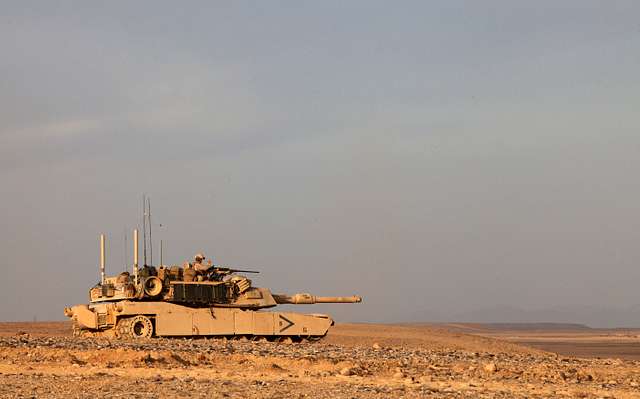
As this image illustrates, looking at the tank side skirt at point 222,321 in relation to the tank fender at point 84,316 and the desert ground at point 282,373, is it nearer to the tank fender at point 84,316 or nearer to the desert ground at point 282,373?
the tank fender at point 84,316

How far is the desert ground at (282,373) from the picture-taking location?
1988 centimetres

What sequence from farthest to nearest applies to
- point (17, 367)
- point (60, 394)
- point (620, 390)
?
point (17, 367) → point (620, 390) → point (60, 394)

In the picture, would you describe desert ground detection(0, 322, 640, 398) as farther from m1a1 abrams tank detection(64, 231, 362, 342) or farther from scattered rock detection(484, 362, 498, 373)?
m1a1 abrams tank detection(64, 231, 362, 342)

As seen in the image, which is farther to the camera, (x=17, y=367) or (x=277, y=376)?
(x=17, y=367)

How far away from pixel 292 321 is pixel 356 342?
37.5 ft

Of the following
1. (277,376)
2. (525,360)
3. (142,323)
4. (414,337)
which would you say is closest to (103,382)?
(277,376)

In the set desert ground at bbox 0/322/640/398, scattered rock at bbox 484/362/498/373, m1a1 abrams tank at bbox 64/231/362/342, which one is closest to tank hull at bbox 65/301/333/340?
m1a1 abrams tank at bbox 64/231/362/342

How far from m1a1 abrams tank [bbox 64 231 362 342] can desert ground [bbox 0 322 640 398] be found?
4965mm

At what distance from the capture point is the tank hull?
120 feet

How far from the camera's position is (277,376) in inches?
899

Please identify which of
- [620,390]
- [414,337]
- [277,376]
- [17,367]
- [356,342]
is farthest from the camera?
[414,337]

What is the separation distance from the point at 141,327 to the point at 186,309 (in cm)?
174

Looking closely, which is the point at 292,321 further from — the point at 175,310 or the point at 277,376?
the point at 277,376

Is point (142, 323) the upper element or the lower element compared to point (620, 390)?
upper
